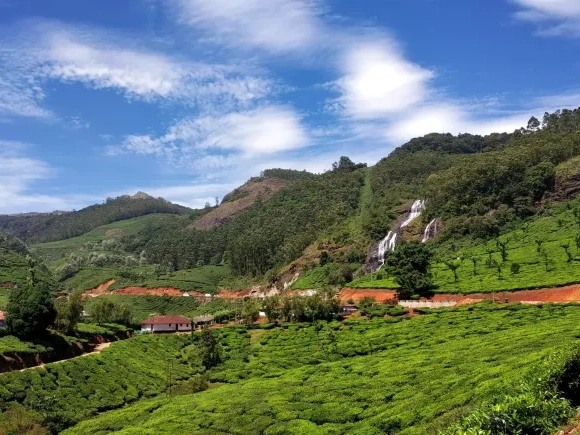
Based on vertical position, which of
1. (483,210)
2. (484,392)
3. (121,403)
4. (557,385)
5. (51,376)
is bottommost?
(121,403)

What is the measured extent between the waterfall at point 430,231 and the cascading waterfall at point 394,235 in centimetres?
602

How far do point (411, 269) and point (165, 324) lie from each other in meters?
37.9

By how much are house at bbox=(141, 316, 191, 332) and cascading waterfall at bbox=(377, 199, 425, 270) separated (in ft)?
143

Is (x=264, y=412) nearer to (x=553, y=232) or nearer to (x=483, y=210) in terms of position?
(x=553, y=232)

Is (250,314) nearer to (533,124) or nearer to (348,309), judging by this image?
(348,309)

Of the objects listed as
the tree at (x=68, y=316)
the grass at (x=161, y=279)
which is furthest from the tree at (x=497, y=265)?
the grass at (x=161, y=279)

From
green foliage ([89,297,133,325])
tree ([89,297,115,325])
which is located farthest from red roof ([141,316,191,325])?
tree ([89,297,115,325])

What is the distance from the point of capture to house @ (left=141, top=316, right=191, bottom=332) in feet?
250

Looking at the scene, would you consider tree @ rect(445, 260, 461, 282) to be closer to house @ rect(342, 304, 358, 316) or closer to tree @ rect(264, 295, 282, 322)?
house @ rect(342, 304, 358, 316)

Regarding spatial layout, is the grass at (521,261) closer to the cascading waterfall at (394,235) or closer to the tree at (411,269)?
the tree at (411,269)

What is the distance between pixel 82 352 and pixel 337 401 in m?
36.5

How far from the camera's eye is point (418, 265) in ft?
239

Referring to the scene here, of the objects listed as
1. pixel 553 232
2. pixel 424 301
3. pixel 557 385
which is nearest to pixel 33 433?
pixel 557 385

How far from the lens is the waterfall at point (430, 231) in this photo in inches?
4281
